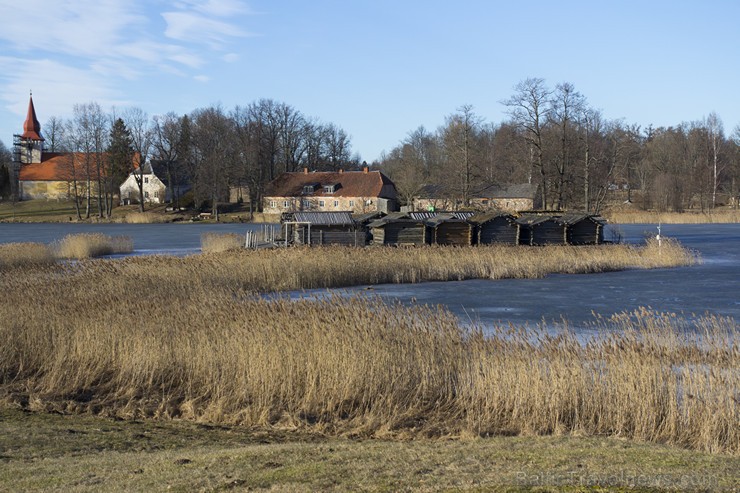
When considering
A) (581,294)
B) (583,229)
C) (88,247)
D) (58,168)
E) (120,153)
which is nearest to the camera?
(581,294)

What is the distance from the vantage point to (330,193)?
91250 millimetres

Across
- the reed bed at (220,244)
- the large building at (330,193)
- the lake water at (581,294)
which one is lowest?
the lake water at (581,294)

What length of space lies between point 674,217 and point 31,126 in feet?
324

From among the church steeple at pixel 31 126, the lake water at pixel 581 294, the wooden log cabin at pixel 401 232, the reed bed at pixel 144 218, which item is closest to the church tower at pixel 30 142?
the church steeple at pixel 31 126

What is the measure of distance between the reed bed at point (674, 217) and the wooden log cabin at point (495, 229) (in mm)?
32933

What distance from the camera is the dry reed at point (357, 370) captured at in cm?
993

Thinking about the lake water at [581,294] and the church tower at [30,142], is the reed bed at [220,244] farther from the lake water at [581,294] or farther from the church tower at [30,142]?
the church tower at [30,142]

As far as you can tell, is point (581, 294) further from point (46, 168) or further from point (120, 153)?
point (46, 168)

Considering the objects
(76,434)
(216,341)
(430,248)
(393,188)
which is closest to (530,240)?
(430,248)

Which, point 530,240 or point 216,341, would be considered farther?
point 530,240

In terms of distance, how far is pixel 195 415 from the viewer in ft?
36.2

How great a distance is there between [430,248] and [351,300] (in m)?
19.7

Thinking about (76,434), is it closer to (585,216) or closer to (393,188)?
(585,216)

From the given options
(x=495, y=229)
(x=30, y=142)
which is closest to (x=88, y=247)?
(x=495, y=229)
